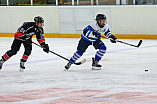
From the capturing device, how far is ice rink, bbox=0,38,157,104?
19.3ft

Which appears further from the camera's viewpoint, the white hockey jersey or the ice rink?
the white hockey jersey

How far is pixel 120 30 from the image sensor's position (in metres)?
Answer: 15.8

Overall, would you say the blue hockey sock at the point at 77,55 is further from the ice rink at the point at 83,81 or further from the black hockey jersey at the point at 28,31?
the black hockey jersey at the point at 28,31

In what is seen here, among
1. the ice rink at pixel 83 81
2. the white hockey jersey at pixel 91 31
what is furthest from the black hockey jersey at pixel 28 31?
the white hockey jersey at pixel 91 31

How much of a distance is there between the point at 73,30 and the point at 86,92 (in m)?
10.5

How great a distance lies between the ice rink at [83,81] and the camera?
5.88 m

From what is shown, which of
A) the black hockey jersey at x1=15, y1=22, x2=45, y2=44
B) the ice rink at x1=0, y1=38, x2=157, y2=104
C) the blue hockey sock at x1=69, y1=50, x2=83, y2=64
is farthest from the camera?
the blue hockey sock at x1=69, y1=50, x2=83, y2=64

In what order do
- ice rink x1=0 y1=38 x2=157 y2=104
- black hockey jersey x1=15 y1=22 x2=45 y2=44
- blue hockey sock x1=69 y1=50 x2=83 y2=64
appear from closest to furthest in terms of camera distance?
ice rink x1=0 y1=38 x2=157 y2=104 < black hockey jersey x1=15 y1=22 x2=45 y2=44 < blue hockey sock x1=69 y1=50 x2=83 y2=64

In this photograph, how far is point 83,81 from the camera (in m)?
7.44

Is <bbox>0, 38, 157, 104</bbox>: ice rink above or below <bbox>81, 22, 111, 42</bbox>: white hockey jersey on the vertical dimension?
below

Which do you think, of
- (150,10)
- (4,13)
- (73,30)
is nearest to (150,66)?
(150,10)

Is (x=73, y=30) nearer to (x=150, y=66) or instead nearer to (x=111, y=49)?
(x=111, y=49)

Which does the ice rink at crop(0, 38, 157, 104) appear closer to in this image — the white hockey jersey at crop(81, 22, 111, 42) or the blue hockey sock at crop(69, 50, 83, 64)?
the blue hockey sock at crop(69, 50, 83, 64)

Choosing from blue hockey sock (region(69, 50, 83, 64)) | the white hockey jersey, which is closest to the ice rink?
blue hockey sock (region(69, 50, 83, 64))
